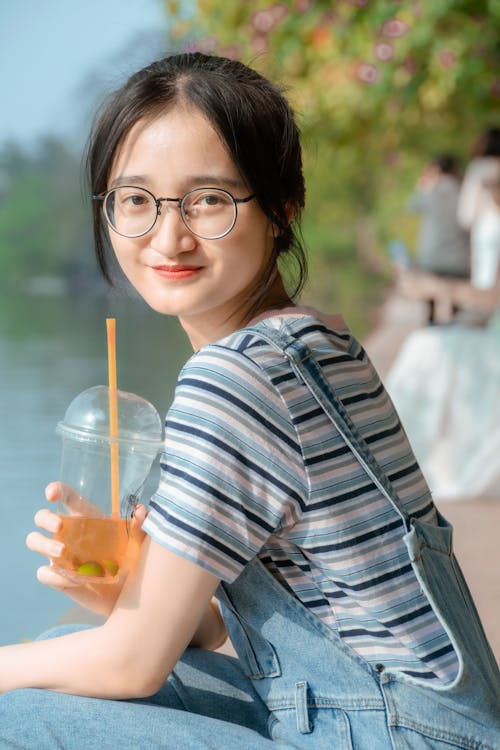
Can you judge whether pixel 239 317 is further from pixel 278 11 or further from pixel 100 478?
pixel 278 11

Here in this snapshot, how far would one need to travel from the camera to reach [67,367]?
7.77m

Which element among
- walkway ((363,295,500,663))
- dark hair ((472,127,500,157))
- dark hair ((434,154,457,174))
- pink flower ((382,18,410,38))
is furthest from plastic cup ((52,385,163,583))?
dark hair ((434,154,457,174))

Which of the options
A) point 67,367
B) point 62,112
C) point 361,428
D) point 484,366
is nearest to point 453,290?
point 484,366

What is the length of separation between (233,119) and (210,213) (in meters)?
0.12

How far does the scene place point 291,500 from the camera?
1292mm

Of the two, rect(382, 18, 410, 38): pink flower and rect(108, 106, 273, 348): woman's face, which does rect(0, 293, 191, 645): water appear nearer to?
rect(108, 106, 273, 348): woman's face

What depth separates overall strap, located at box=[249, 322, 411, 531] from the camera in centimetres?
131

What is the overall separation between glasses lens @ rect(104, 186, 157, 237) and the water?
1.44 feet

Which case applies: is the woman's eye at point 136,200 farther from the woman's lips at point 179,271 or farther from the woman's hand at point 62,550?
the woman's hand at point 62,550

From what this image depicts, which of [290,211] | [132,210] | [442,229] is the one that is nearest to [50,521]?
[132,210]

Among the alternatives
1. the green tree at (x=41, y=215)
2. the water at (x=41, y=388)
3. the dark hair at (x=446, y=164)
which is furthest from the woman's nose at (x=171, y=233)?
the green tree at (x=41, y=215)

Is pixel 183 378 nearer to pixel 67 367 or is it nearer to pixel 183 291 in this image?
pixel 183 291

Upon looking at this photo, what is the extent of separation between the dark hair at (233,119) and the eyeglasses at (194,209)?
43mm

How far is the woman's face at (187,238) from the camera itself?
1420 millimetres
